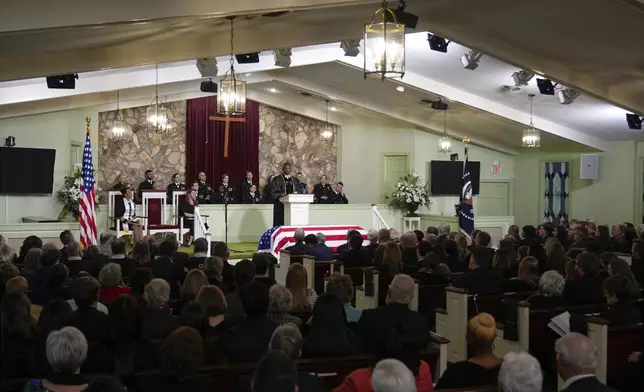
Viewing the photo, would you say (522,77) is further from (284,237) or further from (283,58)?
(284,237)

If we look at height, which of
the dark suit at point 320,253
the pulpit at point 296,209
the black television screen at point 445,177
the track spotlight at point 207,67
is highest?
the track spotlight at point 207,67

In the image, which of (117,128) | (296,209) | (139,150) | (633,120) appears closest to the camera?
(633,120)

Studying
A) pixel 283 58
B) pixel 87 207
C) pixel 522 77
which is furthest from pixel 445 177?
pixel 87 207

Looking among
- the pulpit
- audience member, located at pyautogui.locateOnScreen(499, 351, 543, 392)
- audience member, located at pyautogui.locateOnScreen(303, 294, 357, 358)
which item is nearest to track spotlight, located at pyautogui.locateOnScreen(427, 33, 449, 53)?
the pulpit

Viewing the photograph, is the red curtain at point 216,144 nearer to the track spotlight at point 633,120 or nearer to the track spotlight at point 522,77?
the track spotlight at point 522,77

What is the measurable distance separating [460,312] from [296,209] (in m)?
7.33

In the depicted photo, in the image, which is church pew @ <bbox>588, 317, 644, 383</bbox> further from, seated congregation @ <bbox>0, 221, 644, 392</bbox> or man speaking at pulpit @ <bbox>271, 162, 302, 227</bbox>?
man speaking at pulpit @ <bbox>271, 162, 302, 227</bbox>

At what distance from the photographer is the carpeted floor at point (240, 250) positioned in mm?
11830

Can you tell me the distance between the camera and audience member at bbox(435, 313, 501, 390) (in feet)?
10.7

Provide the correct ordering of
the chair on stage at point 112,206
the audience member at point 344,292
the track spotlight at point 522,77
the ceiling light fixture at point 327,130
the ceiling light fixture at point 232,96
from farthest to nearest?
1. the ceiling light fixture at point 327,130
2. the chair on stage at point 112,206
3. the track spotlight at point 522,77
4. the ceiling light fixture at point 232,96
5. the audience member at point 344,292

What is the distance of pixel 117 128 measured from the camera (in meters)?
13.0

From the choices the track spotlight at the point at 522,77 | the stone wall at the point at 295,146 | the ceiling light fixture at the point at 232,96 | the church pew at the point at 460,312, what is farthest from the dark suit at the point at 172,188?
the church pew at the point at 460,312

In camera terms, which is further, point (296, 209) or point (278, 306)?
point (296, 209)

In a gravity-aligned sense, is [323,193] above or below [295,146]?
below
